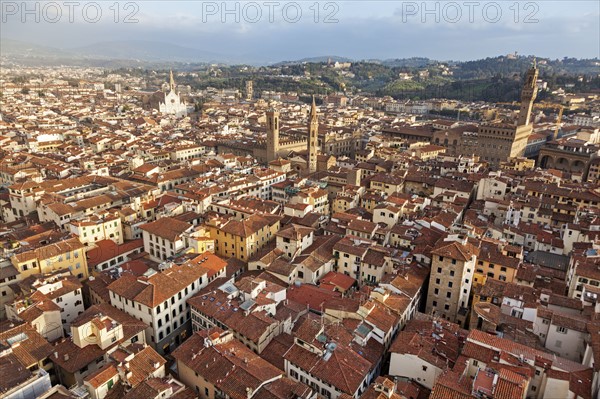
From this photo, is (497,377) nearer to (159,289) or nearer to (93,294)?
(159,289)

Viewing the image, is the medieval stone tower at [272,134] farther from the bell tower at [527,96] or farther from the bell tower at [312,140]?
the bell tower at [527,96]

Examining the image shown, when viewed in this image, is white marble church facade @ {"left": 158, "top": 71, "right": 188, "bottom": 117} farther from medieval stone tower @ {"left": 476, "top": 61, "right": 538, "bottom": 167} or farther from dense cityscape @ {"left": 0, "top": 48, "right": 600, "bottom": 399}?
medieval stone tower @ {"left": 476, "top": 61, "right": 538, "bottom": 167}

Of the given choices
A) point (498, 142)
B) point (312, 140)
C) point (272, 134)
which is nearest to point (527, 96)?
point (498, 142)

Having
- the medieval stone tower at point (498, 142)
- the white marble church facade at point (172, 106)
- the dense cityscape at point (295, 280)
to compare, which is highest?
the white marble church facade at point (172, 106)

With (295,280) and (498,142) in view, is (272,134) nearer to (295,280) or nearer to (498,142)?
(295,280)

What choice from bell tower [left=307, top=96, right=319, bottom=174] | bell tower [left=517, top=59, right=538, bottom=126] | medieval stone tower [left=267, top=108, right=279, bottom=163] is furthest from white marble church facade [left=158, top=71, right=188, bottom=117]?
bell tower [left=517, top=59, right=538, bottom=126]

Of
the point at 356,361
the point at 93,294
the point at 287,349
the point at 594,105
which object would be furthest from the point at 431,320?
the point at 594,105

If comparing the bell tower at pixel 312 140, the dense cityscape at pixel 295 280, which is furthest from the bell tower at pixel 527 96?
the bell tower at pixel 312 140
